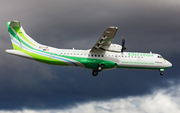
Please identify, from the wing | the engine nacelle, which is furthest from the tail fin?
the engine nacelle

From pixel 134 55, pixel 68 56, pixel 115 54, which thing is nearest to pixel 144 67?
pixel 134 55

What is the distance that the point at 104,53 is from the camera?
39906mm

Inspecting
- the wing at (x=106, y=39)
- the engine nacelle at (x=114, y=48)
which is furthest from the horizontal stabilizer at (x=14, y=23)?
the engine nacelle at (x=114, y=48)

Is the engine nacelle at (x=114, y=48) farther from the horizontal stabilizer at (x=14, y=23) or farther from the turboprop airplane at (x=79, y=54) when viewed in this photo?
the horizontal stabilizer at (x=14, y=23)

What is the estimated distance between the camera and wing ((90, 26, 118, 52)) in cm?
3475

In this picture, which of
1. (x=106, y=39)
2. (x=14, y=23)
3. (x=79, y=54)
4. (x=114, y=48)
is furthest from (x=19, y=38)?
(x=114, y=48)

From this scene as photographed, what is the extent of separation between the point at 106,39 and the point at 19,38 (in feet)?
41.1

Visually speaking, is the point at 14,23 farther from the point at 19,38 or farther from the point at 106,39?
the point at 106,39

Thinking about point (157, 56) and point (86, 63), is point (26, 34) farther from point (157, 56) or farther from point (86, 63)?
point (157, 56)

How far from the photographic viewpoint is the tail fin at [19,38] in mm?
38562

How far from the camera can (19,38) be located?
128 feet

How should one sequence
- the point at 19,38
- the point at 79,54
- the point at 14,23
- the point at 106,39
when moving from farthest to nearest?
the point at 79,54
the point at 19,38
the point at 14,23
the point at 106,39

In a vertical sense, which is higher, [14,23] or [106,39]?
[14,23]

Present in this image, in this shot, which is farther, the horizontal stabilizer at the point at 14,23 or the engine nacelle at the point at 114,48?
the engine nacelle at the point at 114,48
